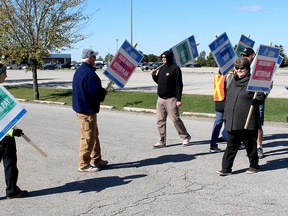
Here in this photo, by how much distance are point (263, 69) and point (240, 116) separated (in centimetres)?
90

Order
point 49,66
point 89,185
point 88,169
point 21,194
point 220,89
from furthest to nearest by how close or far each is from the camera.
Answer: point 49,66
point 220,89
point 88,169
point 89,185
point 21,194

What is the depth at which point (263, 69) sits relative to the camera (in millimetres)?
6281

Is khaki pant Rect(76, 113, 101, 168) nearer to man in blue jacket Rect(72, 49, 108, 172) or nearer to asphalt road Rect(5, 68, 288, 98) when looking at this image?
man in blue jacket Rect(72, 49, 108, 172)

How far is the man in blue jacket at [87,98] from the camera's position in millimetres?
6102

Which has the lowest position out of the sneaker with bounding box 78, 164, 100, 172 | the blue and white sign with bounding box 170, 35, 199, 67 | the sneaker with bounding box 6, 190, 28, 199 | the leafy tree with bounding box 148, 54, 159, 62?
the sneaker with bounding box 6, 190, 28, 199

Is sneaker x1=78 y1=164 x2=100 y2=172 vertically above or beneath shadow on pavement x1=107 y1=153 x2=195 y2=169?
above

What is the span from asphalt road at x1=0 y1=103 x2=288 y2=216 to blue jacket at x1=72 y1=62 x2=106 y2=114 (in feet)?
3.57

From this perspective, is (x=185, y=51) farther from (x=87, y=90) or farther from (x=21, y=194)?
(x=21, y=194)

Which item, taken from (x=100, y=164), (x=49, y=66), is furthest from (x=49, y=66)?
(x=100, y=164)

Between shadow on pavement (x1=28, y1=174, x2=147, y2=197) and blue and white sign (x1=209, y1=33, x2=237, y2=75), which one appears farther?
blue and white sign (x1=209, y1=33, x2=237, y2=75)

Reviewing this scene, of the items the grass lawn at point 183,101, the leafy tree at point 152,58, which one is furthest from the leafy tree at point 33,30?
the leafy tree at point 152,58

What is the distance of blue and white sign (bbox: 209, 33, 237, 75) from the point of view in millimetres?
7863

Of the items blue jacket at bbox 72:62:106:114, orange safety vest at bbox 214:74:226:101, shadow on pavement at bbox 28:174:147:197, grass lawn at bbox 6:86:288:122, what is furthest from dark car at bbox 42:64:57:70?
shadow on pavement at bbox 28:174:147:197

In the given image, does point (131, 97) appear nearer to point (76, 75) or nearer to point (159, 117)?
point (159, 117)
